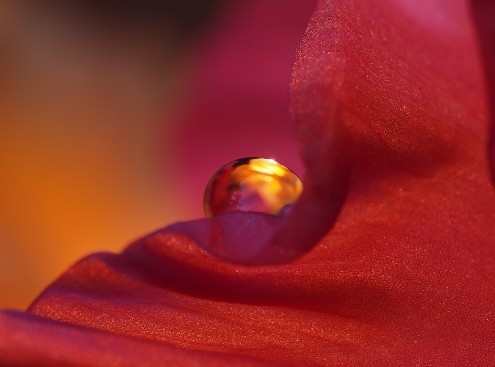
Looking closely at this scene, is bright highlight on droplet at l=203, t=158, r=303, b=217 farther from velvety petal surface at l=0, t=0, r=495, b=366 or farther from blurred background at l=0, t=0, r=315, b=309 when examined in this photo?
blurred background at l=0, t=0, r=315, b=309

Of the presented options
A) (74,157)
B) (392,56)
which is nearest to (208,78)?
(74,157)

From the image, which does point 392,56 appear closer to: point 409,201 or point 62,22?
point 409,201

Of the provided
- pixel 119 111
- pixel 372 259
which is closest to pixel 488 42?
pixel 372 259

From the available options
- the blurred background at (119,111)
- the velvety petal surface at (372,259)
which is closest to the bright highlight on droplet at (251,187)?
the velvety petal surface at (372,259)

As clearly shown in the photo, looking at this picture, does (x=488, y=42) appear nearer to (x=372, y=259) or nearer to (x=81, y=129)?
(x=372, y=259)

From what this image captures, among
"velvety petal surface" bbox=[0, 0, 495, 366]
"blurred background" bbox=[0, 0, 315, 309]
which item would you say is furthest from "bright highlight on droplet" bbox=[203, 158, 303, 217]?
"blurred background" bbox=[0, 0, 315, 309]

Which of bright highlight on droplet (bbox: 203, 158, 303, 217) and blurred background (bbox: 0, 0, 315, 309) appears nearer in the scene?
bright highlight on droplet (bbox: 203, 158, 303, 217)

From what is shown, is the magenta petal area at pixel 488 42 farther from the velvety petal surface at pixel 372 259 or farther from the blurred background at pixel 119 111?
the blurred background at pixel 119 111
